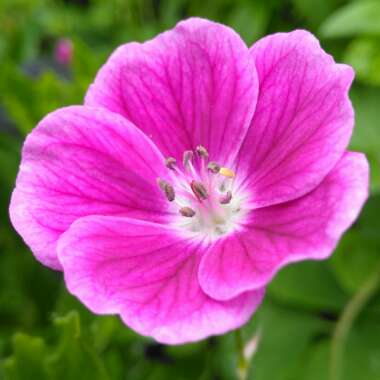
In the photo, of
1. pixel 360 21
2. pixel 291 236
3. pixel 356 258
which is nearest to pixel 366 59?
pixel 360 21

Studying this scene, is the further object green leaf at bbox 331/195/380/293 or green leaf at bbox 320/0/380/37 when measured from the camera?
green leaf at bbox 331/195/380/293

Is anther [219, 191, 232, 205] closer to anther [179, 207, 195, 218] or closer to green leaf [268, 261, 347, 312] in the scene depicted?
anther [179, 207, 195, 218]

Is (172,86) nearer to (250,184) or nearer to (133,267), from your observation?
(250,184)

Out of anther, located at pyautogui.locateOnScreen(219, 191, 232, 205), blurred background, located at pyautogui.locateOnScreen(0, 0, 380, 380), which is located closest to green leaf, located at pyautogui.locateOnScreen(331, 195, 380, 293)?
blurred background, located at pyautogui.locateOnScreen(0, 0, 380, 380)

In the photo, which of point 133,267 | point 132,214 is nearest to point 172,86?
point 132,214

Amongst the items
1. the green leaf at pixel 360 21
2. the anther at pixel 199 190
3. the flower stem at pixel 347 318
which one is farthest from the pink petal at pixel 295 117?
the flower stem at pixel 347 318
